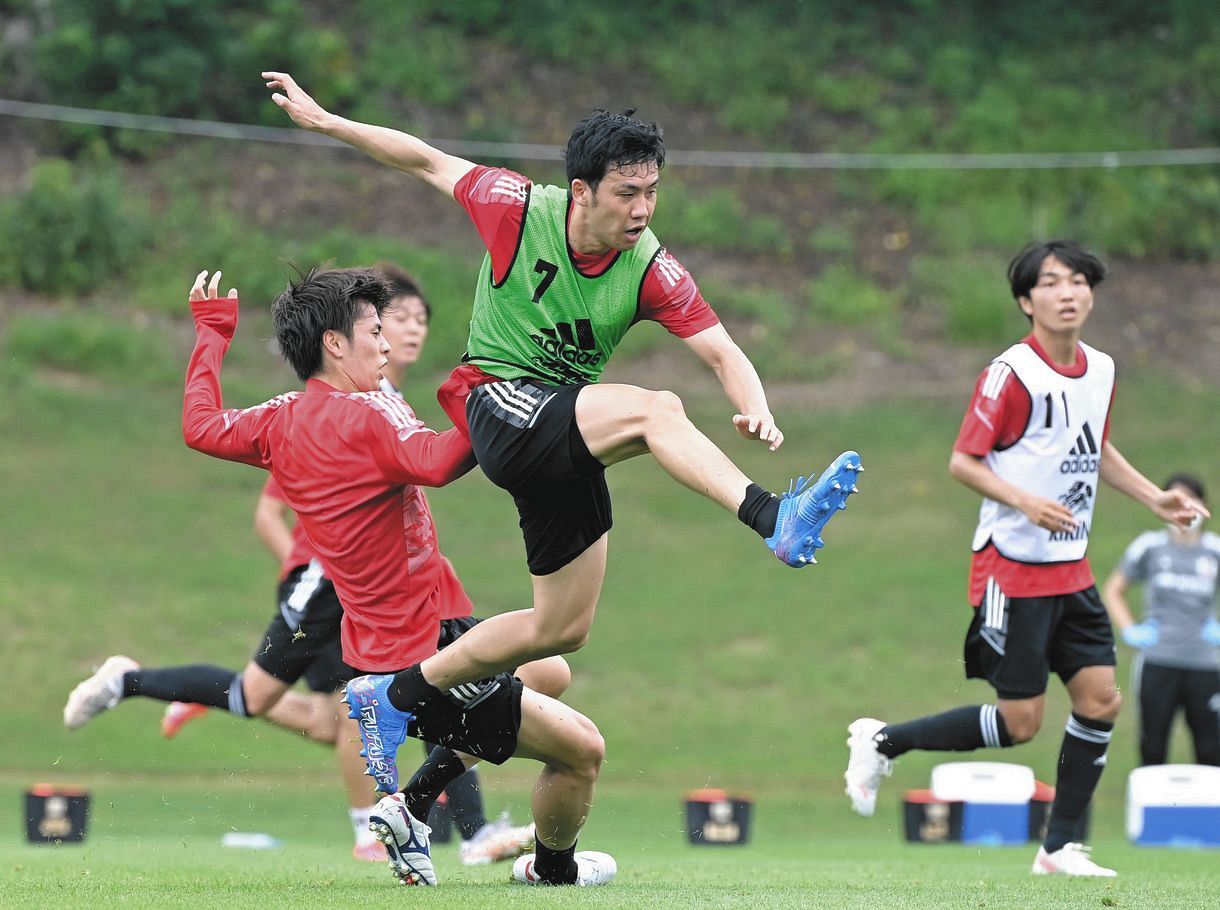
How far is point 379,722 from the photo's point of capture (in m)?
5.63

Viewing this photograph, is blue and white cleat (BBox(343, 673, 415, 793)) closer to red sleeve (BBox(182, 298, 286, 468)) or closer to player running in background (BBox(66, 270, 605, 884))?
player running in background (BBox(66, 270, 605, 884))

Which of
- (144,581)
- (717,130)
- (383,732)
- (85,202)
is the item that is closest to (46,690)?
(144,581)

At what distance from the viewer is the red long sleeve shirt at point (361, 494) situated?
5.58 meters

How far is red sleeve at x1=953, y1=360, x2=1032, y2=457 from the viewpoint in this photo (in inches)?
278

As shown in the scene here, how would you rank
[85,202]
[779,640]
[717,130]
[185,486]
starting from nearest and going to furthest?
[779,640]
[185,486]
[85,202]
[717,130]

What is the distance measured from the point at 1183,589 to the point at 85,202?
1295cm

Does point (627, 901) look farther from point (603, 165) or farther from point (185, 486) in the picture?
point (185, 486)

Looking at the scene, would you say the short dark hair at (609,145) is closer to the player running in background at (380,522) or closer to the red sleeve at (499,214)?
the red sleeve at (499,214)

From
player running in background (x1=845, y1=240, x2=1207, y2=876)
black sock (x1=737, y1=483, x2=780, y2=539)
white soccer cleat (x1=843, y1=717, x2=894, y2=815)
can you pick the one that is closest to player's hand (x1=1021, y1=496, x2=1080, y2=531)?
player running in background (x1=845, y1=240, x2=1207, y2=876)

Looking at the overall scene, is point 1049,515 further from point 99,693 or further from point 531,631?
point 99,693

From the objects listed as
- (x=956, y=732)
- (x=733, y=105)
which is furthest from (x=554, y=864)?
(x=733, y=105)

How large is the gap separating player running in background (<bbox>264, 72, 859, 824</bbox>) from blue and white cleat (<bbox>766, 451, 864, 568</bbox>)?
18.1 inches

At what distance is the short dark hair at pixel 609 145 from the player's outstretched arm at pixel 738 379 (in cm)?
60

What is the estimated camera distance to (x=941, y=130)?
2248cm
